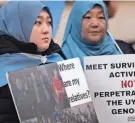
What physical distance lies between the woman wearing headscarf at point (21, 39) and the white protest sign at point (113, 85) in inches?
9.6

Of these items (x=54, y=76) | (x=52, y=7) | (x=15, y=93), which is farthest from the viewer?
(x=52, y=7)

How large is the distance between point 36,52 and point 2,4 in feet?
0.88

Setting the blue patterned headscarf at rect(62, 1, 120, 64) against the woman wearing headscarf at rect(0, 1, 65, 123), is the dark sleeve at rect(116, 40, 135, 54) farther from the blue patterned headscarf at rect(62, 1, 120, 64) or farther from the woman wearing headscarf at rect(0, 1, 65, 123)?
the woman wearing headscarf at rect(0, 1, 65, 123)

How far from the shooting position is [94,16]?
1537mm

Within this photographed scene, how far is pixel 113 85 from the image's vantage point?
1524mm

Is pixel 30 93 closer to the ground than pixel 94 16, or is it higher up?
closer to the ground

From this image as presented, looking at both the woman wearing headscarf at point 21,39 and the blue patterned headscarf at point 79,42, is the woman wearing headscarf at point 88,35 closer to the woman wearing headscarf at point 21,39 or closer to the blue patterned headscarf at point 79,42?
the blue patterned headscarf at point 79,42

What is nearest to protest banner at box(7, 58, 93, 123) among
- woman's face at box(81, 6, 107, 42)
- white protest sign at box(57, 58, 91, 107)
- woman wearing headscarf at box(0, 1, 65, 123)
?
white protest sign at box(57, 58, 91, 107)

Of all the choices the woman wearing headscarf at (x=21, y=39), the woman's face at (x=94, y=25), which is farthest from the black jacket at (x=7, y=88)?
the woman's face at (x=94, y=25)

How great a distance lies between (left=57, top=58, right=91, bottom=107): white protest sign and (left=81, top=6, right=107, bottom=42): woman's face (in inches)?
9.2

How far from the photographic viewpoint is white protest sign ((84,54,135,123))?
4.97ft

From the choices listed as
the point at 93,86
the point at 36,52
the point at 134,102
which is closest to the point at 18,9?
the point at 36,52

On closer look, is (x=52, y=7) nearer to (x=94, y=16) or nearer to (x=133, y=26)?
(x=94, y=16)

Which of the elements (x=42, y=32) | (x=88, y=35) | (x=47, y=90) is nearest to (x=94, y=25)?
(x=88, y=35)
